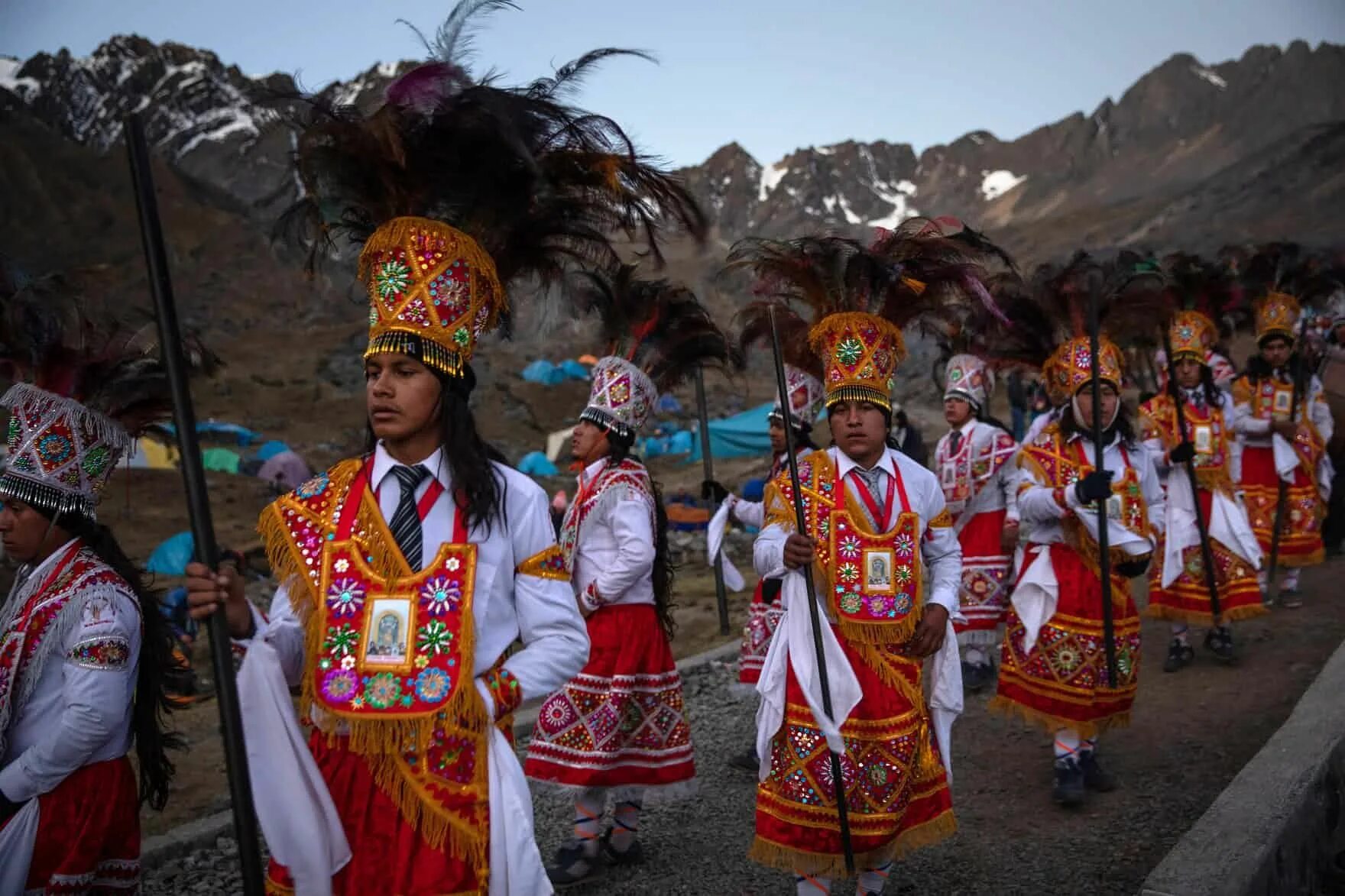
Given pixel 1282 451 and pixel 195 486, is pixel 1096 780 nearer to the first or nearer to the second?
pixel 195 486

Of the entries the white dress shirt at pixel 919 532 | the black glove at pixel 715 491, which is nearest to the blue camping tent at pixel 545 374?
the black glove at pixel 715 491

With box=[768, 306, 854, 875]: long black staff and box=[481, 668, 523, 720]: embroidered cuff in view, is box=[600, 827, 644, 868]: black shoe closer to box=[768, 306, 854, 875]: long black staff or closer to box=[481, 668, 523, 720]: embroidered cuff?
box=[768, 306, 854, 875]: long black staff

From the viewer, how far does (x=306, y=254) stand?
315cm

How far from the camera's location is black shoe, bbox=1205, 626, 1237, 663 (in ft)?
24.7

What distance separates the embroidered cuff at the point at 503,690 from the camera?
2.53 meters

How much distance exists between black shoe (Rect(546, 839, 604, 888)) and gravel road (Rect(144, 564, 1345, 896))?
6 centimetres

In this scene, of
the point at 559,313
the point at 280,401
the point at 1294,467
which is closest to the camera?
the point at 559,313

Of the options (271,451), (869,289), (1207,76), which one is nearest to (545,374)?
(271,451)

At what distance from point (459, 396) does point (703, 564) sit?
12619 mm

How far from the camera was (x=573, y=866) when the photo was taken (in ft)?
15.5

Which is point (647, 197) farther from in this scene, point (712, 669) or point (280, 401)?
point (280, 401)

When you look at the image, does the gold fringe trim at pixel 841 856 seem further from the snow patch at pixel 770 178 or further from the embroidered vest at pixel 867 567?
the snow patch at pixel 770 178

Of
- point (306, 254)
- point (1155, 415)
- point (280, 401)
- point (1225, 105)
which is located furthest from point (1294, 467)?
point (1225, 105)

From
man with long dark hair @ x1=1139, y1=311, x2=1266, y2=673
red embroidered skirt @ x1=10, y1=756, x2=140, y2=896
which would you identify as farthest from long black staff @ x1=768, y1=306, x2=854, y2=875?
man with long dark hair @ x1=1139, y1=311, x2=1266, y2=673
